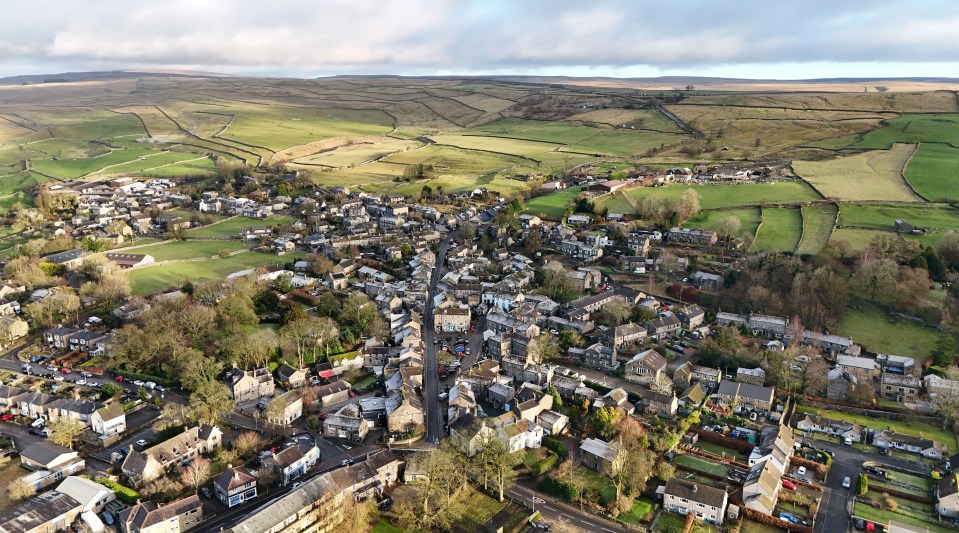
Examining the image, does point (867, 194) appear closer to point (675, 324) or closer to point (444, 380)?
point (675, 324)

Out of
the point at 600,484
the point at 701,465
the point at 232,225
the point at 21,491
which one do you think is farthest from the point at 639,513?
the point at 232,225

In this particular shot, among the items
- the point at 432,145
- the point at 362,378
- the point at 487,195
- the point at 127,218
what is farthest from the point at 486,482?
the point at 432,145

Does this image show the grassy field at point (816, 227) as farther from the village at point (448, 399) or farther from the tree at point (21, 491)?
the tree at point (21, 491)

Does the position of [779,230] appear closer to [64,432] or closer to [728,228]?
[728,228]

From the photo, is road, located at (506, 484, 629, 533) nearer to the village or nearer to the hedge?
the village

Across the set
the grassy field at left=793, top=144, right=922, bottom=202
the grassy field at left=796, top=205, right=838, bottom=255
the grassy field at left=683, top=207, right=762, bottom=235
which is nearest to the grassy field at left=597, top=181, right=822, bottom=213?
the grassy field at left=683, top=207, right=762, bottom=235
